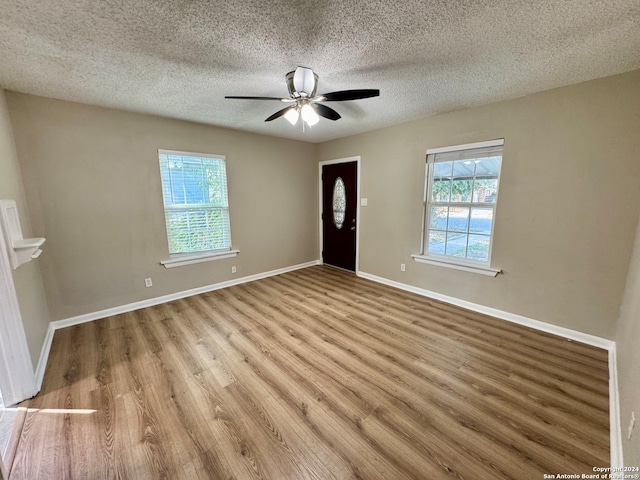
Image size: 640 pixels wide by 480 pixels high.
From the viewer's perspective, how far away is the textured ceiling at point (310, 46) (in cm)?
139

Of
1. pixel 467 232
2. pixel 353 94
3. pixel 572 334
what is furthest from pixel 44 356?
pixel 572 334

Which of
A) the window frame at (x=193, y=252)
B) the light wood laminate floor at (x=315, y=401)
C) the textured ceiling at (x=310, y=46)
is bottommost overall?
the light wood laminate floor at (x=315, y=401)

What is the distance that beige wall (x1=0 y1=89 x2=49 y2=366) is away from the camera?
196 cm

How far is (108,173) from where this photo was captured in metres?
2.96

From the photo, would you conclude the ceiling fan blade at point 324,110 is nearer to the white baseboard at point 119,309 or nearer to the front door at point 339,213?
the front door at point 339,213

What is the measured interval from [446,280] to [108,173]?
14.5ft

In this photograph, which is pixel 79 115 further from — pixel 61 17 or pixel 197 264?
pixel 197 264

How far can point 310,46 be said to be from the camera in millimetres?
1727

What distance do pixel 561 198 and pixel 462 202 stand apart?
92cm

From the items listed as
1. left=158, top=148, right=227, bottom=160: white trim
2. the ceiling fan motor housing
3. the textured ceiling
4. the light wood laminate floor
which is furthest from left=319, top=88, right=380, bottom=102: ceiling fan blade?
left=158, top=148, right=227, bottom=160: white trim

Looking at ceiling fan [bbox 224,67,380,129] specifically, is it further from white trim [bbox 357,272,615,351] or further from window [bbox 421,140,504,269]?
white trim [bbox 357,272,615,351]

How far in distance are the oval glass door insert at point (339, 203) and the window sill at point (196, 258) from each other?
1.93 m

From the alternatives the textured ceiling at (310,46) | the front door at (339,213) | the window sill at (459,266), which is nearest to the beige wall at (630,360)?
the window sill at (459,266)

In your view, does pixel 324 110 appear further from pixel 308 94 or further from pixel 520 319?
pixel 520 319
